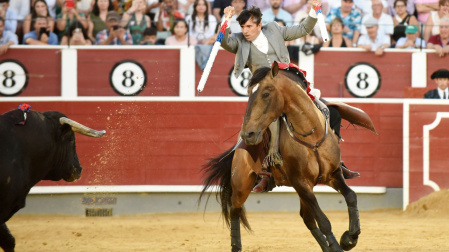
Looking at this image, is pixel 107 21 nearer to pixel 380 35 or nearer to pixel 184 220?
pixel 184 220

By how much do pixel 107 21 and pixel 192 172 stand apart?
218 cm

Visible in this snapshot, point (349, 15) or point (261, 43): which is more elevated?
point (349, 15)

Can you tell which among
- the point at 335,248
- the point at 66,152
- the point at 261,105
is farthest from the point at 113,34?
the point at 335,248

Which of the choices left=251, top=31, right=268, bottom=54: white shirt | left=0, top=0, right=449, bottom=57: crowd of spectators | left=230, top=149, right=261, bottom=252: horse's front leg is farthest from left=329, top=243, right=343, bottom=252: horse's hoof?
left=0, top=0, right=449, bottom=57: crowd of spectators

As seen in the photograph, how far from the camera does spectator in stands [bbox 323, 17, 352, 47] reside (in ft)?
35.0

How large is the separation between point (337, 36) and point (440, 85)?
1417mm

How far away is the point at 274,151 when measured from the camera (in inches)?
245

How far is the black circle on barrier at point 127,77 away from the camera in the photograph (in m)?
10.6

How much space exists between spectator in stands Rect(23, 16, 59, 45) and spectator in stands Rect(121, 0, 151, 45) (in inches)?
35.5

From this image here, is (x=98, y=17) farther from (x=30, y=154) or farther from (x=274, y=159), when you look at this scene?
(x=274, y=159)

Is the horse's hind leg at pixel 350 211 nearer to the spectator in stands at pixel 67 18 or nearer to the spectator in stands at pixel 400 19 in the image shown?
the spectator in stands at pixel 400 19

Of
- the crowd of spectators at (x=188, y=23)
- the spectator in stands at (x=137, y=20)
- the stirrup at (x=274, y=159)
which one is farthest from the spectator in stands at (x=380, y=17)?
the stirrup at (x=274, y=159)

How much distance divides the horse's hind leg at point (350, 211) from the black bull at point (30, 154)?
1775 mm

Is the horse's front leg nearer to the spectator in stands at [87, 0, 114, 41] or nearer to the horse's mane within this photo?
the horse's mane
